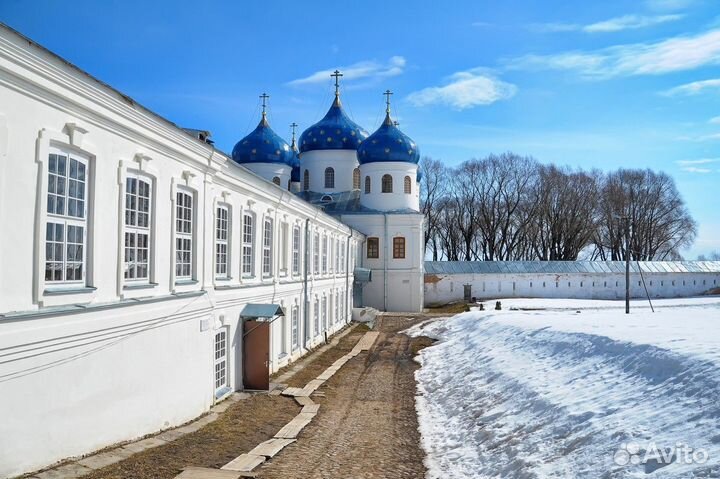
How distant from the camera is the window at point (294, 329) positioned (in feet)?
60.8

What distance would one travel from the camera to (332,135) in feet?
136

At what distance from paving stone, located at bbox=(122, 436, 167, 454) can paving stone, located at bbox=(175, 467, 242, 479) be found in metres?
1.00

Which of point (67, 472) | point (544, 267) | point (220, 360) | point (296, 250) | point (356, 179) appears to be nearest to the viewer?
point (67, 472)

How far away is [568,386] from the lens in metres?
10.5

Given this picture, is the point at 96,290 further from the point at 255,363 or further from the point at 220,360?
the point at 255,363

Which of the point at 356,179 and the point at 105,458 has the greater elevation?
the point at 356,179

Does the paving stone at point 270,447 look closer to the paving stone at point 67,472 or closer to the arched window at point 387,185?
the paving stone at point 67,472

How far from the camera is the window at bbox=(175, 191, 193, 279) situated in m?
10.7

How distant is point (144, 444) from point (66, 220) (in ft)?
11.4

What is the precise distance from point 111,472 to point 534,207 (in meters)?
53.4

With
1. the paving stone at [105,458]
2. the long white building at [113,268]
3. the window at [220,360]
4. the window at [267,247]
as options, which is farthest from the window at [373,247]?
the paving stone at [105,458]

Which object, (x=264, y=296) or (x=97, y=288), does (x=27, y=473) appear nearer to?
(x=97, y=288)

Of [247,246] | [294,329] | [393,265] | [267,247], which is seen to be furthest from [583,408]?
[393,265]

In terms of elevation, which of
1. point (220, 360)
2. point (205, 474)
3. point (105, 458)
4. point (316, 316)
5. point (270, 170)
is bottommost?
point (205, 474)
